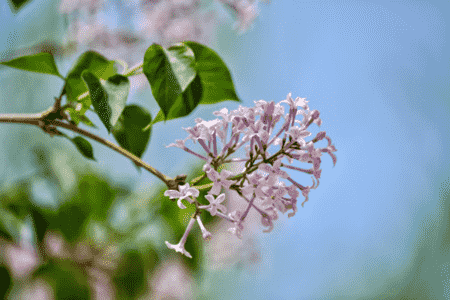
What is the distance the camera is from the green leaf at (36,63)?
31 centimetres

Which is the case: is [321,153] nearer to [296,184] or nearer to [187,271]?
[296,184]

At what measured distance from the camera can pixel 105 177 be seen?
42.5 inches

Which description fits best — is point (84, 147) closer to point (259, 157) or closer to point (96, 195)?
point (259, 157)

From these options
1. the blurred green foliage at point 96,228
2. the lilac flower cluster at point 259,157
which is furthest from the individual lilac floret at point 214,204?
the blurred green foliage at point 96,228

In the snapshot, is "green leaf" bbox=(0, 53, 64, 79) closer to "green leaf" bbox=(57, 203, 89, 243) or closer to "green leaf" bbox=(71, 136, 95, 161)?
"green leaf" bbox=(71, 136, 95, 161)

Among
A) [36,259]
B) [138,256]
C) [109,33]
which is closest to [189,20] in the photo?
[109,33]

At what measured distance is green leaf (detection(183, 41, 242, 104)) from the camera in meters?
0.30

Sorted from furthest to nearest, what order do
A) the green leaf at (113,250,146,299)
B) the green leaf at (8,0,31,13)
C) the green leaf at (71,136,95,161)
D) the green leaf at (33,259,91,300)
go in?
the green leaf at (113,250,146,299) → the green leaf at (33,259,91,300) → the green leaf at (71,136,95,161) → the green leaf at (8,0,31,13)

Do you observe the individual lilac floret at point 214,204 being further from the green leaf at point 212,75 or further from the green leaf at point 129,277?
the green leaf at point 129,277

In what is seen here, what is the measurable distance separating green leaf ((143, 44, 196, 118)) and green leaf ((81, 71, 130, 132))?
2 centimetres

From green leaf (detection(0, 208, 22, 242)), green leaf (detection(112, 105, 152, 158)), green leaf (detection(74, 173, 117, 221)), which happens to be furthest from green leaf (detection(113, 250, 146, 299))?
green leaf (detection(112, 105, 152, 158))

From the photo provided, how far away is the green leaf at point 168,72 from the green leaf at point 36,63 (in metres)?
0.10

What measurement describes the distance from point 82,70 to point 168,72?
11 cm

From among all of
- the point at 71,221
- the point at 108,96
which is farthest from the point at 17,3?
the point at 71,221
